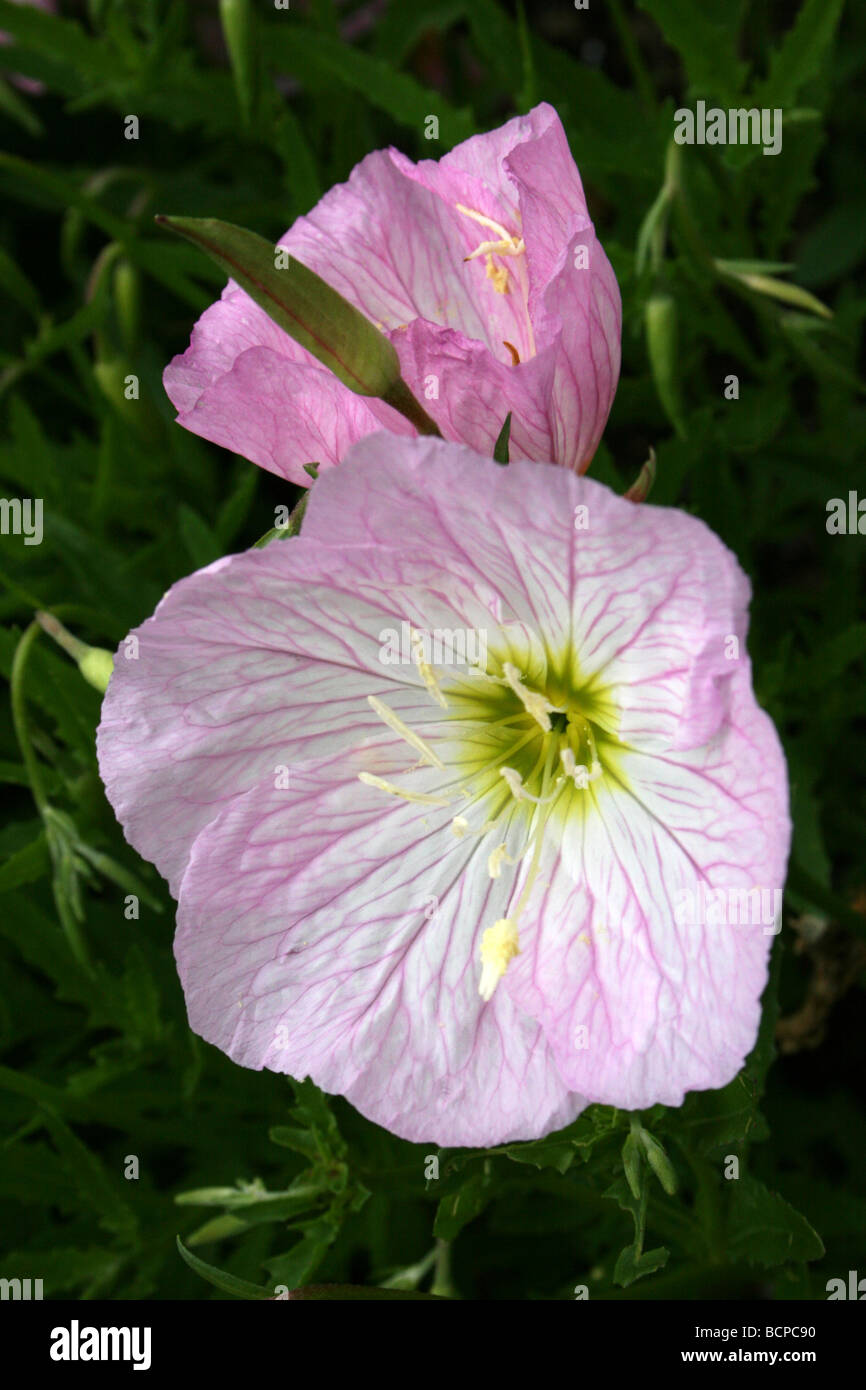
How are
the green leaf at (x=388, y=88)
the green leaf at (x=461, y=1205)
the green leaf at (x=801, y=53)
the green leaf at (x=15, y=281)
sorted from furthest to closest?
the green leaf at (x=15, y=281), the green leaf at (x=388, y=88), the green leaf at (x=801, y=53), the green leaf at (x=461, y=1205)

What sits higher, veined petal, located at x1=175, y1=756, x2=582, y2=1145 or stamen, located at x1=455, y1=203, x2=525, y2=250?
stamen, located at x1=455, y1=203, x2=525, y2=250

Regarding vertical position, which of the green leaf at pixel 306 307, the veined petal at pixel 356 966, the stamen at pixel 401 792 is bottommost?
the veined petal at pixel 356 966

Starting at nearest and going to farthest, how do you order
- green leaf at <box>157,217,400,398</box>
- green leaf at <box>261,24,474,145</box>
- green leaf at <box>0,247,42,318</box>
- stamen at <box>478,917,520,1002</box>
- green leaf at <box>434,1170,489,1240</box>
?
green leaf at <box>157,217,400,398</box> → stamen at <box>478,917,520,1002</box> → green leaf at <box>434,1170,489,1240</box> → green leaf at <box>261,24,474,145</box> → green leaf at <box>0,247,42,318</box>

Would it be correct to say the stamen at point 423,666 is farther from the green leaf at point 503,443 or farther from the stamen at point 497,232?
the stamen at point 497,232

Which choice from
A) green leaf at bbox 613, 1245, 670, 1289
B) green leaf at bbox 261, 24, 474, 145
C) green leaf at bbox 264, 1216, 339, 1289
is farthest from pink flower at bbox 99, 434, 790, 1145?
green leaf at bbox 261, 24, 474, 145

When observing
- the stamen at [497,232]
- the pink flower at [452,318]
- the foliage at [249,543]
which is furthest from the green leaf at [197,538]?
the stamen at [497,232]

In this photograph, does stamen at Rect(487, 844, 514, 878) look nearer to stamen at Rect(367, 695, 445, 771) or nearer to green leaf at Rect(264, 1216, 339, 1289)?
stamen at Rect(367, 695, 445, 771)
